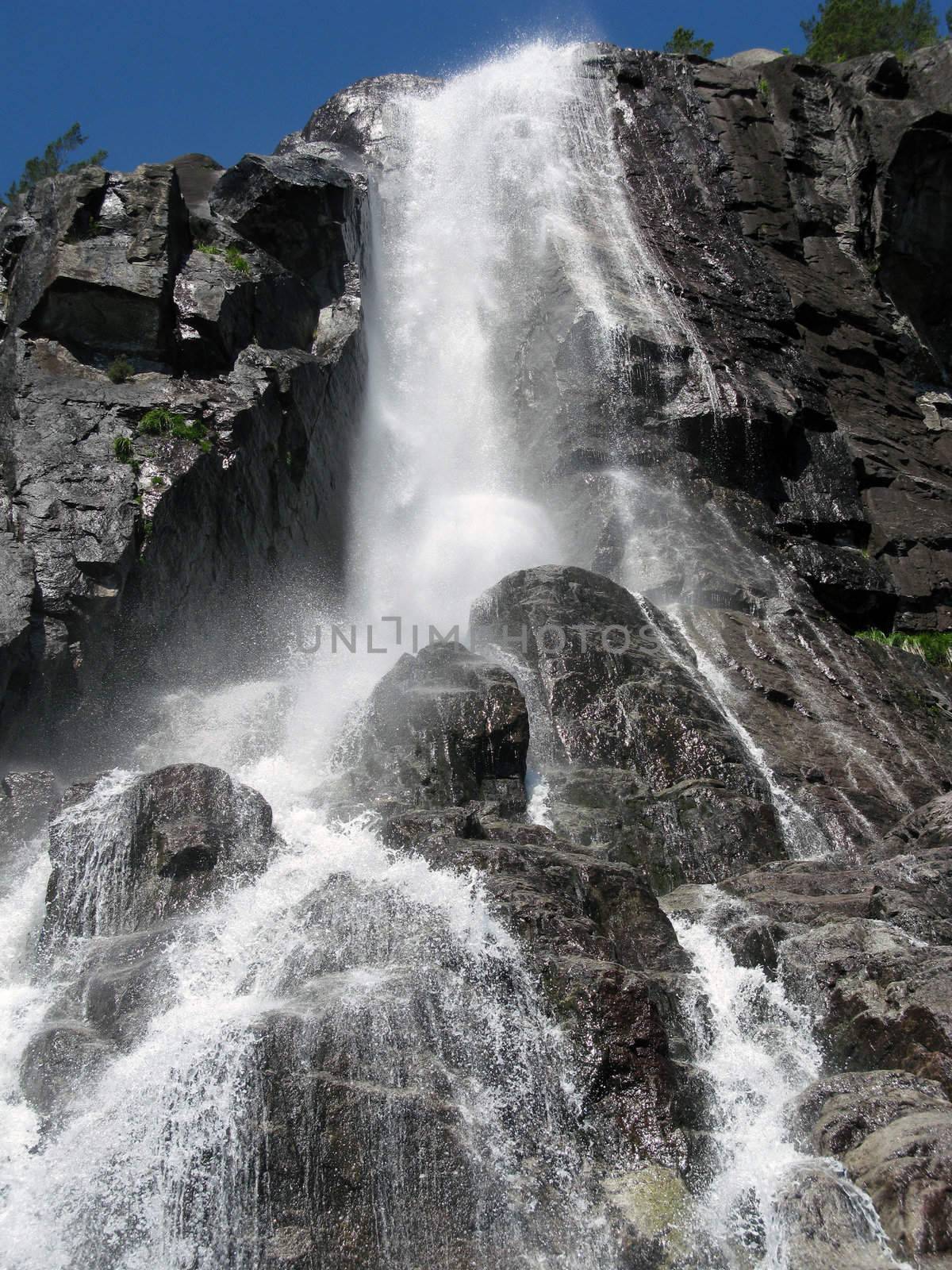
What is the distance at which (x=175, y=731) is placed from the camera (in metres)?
15.6

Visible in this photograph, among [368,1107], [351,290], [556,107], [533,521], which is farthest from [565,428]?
[368,1107]

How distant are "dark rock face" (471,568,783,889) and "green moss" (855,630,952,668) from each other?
6.46 m

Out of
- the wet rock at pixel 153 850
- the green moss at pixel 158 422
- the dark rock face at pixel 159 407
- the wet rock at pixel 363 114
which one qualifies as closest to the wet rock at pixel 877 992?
the wet rock at pixel 153 850

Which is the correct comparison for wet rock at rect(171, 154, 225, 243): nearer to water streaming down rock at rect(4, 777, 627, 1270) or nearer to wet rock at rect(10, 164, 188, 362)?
wet rock at rect(10, 164, 188, 362)

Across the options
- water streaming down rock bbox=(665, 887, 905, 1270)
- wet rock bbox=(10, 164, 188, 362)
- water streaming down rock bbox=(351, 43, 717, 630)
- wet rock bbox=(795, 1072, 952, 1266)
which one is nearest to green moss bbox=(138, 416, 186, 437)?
wet rock bbox=(10, 164, 188, 362)

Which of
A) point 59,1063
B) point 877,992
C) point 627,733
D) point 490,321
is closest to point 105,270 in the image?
point 490,321

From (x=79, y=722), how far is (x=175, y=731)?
4.34ft

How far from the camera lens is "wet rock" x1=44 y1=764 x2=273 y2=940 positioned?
10.8 meters

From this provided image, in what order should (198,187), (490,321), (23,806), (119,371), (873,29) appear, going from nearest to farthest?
(23,806) < (119,371) < (490,321) < (198,187) < (873,29)

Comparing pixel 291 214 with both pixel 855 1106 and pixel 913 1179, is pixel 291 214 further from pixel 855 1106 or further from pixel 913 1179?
pixel 913 1179

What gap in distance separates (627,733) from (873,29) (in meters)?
40.5

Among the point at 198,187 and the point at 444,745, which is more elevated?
the point at 198,187

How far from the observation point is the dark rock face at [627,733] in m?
12.8

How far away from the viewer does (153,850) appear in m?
11.1
